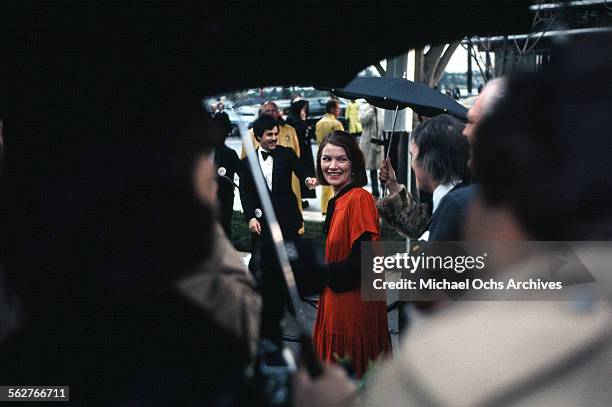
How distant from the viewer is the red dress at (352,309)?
4.27m

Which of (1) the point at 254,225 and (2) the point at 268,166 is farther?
(2) the point at 268,166

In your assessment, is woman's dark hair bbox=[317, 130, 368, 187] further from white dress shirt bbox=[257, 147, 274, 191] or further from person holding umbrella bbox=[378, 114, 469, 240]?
white dress shirt bbox=[257, 147, 274, 191]

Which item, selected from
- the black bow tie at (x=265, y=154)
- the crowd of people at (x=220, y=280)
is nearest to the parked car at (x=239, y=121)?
the crowd of people at (x=220, y=280)

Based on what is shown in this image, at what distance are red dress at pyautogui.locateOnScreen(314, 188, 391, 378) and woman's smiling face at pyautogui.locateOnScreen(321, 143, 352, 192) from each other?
7.9 inches

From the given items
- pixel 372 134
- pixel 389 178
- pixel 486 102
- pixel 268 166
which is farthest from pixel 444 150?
pixel 372 134

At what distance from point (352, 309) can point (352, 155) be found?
905 mm

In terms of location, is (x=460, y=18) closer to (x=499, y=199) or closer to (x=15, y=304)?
(x=499, y=199)

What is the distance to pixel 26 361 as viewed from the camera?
6.33ft

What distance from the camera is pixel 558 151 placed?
1.51 meters

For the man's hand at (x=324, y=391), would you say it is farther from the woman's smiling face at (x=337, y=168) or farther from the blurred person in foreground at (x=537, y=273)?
the woman's smiling face at (x=337, y=168)

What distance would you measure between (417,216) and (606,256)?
120 inches

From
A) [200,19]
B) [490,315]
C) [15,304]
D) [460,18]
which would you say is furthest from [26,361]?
[460,18]

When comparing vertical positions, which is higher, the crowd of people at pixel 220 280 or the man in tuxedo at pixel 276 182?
the crowd of people at pixel 220 280

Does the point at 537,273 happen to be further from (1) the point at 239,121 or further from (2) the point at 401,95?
(2) the point at 401,95
